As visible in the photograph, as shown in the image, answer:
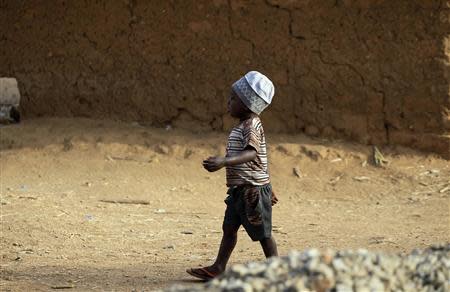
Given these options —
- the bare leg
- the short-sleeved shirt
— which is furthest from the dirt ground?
the short-sleeved shirt

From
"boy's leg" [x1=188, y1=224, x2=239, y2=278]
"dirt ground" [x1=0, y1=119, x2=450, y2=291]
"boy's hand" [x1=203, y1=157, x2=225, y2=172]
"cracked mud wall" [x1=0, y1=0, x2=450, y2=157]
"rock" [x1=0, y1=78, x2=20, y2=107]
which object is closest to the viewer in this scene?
"boy's hand" [x1=203, y1=157, x2=225, y2=172]

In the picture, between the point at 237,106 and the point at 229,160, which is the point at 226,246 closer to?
the point at 229,160

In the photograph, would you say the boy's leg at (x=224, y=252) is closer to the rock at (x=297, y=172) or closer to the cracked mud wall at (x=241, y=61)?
the rock at (x=297, y=172)

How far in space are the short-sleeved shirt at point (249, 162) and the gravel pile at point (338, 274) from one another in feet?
6.23

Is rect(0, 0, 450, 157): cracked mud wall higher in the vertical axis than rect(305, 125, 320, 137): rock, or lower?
higher

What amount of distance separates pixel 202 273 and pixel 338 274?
2.34 meters

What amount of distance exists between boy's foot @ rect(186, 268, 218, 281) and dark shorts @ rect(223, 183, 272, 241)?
13.0 inches

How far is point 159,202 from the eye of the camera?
807 cm

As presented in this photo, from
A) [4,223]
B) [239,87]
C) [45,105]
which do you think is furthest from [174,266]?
[45,105]

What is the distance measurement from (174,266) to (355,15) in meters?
4.42

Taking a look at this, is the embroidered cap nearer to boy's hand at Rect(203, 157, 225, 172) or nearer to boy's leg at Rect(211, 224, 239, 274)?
boy's hand at Rect(203, 157, 225, 172)

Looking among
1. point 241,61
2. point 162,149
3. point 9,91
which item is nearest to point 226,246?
point 162,149

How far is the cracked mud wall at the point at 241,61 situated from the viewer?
9.00 m

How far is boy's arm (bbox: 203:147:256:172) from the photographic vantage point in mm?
4730
